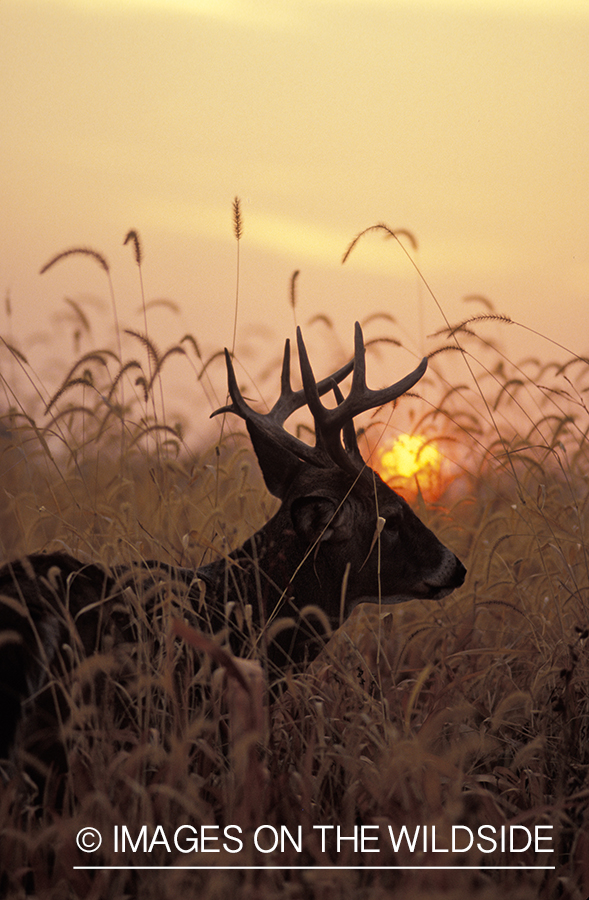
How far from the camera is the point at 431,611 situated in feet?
16.4

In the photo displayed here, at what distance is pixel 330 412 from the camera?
14.0 ft

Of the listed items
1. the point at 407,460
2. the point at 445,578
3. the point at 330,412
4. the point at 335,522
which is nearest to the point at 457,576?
the point at 445,578

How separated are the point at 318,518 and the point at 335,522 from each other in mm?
80

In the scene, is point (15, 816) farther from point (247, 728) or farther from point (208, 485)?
point (208, 485)

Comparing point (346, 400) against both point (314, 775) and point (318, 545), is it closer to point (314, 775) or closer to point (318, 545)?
point (318, 545)

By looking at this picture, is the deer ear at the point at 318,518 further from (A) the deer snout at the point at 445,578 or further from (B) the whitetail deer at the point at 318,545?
(A) the deer snout at the point at 445,578

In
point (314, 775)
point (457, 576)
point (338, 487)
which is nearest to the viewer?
point (314, 775)

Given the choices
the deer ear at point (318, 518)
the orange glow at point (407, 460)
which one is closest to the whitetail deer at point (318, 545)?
the deer ear at point (318, 518)

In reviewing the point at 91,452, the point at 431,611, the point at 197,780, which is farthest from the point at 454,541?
the point at 197,780

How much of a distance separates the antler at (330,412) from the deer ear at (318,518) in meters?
0.21

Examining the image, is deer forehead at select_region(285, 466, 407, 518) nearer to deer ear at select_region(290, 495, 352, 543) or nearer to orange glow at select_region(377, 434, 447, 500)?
deer ear at select_region(290, 495, 352, 543)

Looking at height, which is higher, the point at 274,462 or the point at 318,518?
the point at 274,462

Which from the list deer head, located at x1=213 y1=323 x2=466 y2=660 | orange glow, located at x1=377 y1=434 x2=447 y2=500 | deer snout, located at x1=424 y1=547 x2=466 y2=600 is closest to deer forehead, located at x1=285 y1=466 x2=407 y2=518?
deer head, located at x1=213 y1=323 x2=466 y2=660

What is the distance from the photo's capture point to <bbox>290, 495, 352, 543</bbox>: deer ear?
4.05 meters
